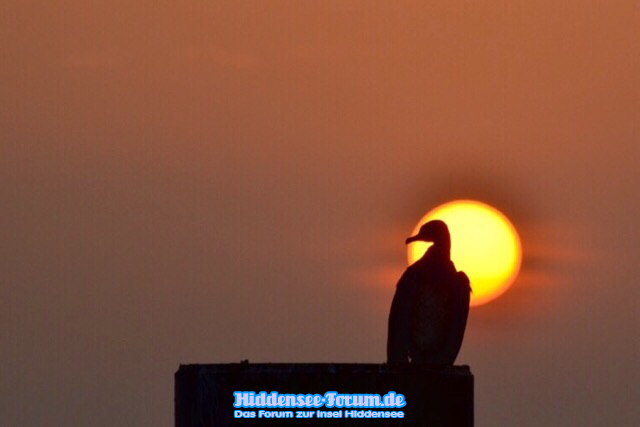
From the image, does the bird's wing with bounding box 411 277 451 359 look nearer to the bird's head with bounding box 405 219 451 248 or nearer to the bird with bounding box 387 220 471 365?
the bird with bounding box 387 220 471 365

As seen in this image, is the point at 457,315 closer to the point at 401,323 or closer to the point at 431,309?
the point at 431,309

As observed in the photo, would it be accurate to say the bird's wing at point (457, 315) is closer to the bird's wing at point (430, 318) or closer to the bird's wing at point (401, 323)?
the bird's wing at point (430, 318)

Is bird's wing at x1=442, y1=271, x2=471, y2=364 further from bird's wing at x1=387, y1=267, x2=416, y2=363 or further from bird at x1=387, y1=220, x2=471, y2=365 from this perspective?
bird's wing at x1=387, y1=267, x2=416, y2=363

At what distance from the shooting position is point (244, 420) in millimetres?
12305

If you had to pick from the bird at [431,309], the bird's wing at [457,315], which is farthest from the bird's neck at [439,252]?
the bird's wing at [457,315]

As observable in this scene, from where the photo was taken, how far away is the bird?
17141 mm

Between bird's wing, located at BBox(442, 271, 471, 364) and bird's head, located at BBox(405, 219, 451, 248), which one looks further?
bird's head, located at BBox(405, 219, 451, 248)

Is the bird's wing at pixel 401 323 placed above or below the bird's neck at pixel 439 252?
below

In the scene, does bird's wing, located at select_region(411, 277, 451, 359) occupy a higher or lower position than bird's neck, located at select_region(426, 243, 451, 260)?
lower

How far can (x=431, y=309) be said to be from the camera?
57.9ft

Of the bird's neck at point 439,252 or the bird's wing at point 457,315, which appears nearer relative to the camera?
the bird's wing at point 457,315

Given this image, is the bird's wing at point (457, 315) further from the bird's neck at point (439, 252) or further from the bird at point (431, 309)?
the bird's neck at point (439, 252)

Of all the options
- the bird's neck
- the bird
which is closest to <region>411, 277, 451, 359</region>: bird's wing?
the bird

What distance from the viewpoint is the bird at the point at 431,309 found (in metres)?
17.1
